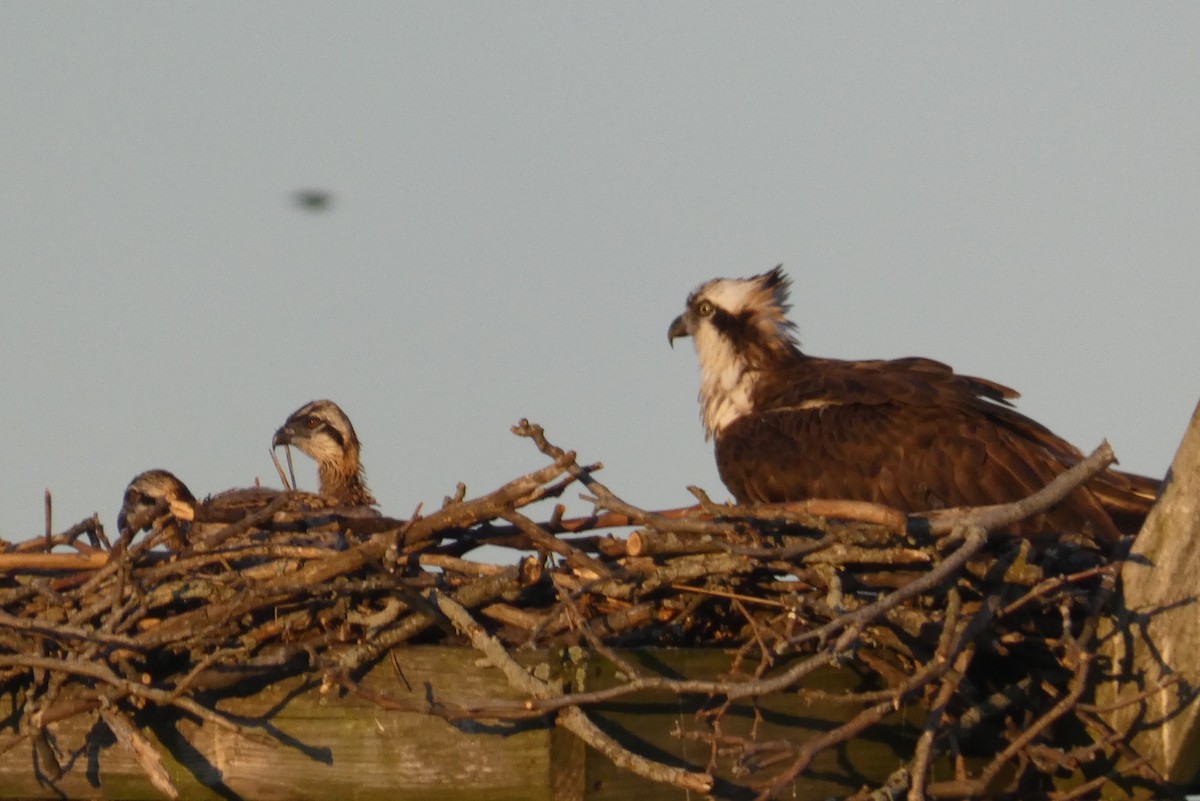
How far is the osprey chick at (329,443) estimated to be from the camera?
1035 centimetres

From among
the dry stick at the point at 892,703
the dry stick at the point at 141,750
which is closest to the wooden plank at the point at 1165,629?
the dry stick at the point at 892,703

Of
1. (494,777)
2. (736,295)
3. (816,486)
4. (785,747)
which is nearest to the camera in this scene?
(785,747)

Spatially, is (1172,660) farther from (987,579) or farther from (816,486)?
(816,486)

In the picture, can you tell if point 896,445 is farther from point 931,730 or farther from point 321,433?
point 321,433

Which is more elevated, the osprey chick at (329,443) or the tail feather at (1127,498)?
the osprey chick at (329,443)

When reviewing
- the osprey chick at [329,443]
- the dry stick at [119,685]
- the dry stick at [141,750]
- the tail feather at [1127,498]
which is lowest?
the dry stick at [141,750]

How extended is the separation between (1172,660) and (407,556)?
1980 millimetres

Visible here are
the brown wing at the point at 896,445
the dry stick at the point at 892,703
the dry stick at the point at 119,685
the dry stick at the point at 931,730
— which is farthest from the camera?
the brown wing at the point at 896,445

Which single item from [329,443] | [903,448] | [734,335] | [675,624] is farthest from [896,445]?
[329,443]

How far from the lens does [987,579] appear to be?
4.07 meters

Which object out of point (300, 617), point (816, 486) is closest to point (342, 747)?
point (300, 617)

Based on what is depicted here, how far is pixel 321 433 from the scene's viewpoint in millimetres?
10656

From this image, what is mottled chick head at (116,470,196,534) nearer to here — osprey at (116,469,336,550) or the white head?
osprey at (116,469,336,550)

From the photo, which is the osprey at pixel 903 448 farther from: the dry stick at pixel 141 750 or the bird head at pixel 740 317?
the dry stick at pixel 141 750
